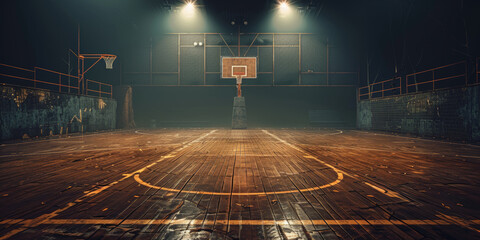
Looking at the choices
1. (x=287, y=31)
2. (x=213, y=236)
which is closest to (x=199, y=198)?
(x=213, y=236)

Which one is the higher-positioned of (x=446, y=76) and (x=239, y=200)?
(x=446, y=76)

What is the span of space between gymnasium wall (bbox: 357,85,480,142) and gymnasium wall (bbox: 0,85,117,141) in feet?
61.7

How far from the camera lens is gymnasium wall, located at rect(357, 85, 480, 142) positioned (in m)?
10.5

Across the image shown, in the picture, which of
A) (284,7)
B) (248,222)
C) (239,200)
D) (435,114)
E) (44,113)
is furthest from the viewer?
(284,7)

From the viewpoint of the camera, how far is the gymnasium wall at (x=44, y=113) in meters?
10.7

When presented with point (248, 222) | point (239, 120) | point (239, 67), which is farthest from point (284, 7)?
point (248, 222)

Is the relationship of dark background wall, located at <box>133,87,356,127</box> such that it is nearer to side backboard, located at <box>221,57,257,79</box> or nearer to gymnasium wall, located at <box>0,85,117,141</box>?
side backboard, located at <box>221,57,257,79</box>

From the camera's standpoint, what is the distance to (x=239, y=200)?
10.6ft

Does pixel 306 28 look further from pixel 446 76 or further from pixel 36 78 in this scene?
pixel 36 78

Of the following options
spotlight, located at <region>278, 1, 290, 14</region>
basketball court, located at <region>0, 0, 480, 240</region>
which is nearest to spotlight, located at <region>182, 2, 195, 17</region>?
basketball court, located at <region>0, 0, 480, 240</region>

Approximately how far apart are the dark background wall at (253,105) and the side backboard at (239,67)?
1860 millimetres

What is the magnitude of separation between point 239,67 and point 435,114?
14.2 m

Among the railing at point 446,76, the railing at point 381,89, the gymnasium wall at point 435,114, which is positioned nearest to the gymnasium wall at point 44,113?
the railing at point 446,76

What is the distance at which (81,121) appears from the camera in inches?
618
